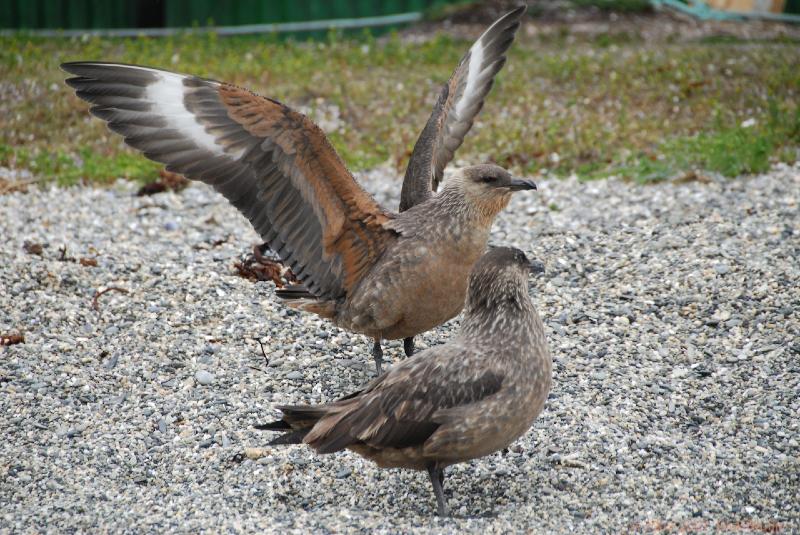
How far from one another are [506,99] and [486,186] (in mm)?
5545

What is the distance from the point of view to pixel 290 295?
6363 millimetres

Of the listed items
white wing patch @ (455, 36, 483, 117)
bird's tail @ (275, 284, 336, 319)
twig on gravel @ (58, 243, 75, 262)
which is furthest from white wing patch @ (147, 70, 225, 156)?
white wing patch @ (455, 36, 483, 117)

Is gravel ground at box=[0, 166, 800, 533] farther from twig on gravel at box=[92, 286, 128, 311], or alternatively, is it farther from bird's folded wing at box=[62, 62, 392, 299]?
bird's folded wing at box=[62, 62, 392, 299]

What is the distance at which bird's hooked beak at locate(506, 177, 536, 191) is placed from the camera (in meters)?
5.89

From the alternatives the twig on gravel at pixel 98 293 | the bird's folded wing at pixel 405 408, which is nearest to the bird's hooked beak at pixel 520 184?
the bird's folded wing at pixel 405 408

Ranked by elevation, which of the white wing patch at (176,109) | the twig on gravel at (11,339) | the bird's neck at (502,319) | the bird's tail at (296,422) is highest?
the white wing patch at (176,109)

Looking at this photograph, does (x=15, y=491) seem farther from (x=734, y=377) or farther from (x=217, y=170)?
(x=734, y=377)

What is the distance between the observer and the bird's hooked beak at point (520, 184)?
5.89 m

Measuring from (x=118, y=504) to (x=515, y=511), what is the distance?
1.79 m

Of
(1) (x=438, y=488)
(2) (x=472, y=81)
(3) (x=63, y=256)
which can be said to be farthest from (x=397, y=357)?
(3) (x=63, y=256)

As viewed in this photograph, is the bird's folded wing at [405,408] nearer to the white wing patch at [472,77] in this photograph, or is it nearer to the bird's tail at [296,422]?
the bird's tail at [296,422]

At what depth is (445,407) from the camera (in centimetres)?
455

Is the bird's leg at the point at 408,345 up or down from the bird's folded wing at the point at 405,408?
down

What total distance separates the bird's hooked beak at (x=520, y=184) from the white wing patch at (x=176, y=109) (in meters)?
1.63
